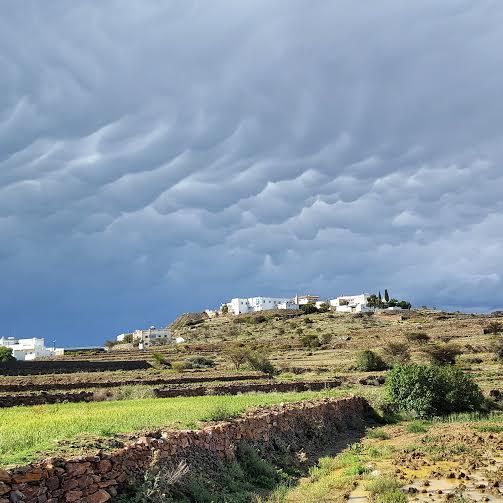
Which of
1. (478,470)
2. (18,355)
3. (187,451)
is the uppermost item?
(18,355)

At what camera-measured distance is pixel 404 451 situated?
2138 centimetres

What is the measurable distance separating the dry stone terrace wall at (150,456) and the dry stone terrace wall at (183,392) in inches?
489

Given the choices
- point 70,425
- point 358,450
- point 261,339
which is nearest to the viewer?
point 70,425

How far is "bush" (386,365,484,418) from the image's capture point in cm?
3275

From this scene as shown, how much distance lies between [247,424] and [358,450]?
6677 mm

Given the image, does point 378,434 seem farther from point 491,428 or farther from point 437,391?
point 437,391

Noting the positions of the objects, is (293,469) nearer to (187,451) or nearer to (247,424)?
(247,424)

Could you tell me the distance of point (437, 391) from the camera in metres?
33.0

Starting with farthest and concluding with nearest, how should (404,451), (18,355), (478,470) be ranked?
1. (18,355)
2. (404,451)
3. (478,470)

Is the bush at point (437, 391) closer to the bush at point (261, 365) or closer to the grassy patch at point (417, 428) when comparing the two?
the grassy patch at point (417, 428)

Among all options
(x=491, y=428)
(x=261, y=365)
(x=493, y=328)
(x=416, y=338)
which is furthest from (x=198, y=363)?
(x=493, y=328)

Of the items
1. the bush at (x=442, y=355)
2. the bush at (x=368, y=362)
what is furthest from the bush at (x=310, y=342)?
the bush at (x=442, y=355)

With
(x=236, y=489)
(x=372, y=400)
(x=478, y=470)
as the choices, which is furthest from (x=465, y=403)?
(x=236, y=489)

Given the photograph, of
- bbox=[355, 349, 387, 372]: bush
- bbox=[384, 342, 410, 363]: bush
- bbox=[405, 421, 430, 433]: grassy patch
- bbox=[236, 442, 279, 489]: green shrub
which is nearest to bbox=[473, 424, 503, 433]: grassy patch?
bbox=[405, 421, 430, 433]: grassy patch
